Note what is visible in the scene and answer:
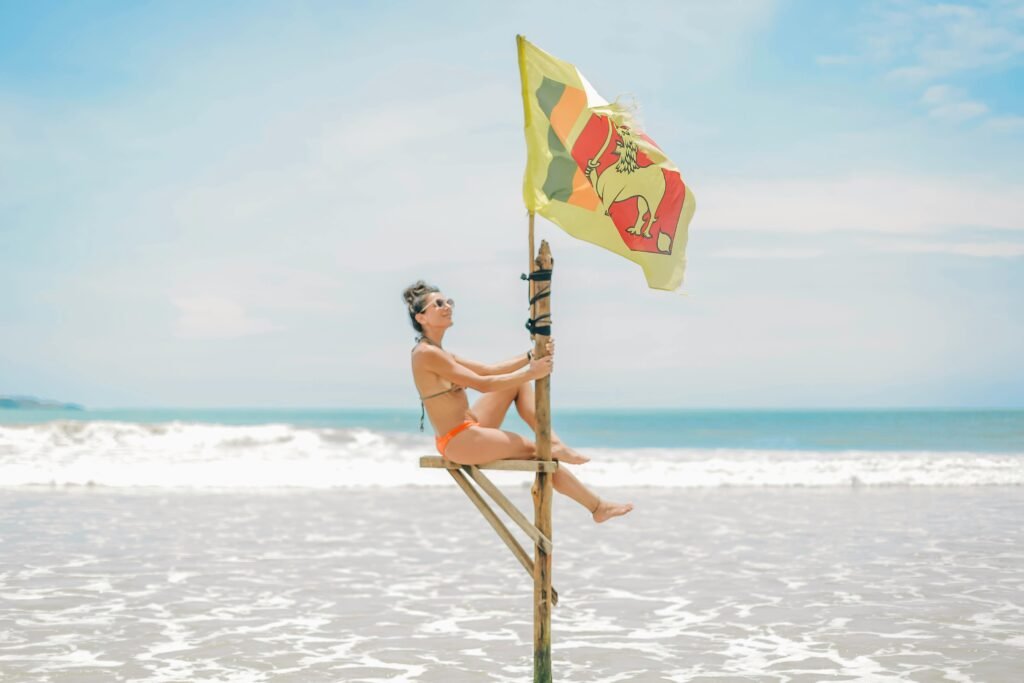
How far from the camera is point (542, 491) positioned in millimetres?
5887

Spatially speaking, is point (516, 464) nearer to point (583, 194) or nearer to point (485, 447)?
point (485, 447)

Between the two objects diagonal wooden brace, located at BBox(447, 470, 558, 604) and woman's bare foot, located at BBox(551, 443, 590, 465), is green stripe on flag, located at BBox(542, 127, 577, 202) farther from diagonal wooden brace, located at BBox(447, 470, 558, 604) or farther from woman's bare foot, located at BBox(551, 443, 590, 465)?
diagonal wooden brace, located at BBox(447, 470, 558, 604)

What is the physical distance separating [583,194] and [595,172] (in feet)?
0.50

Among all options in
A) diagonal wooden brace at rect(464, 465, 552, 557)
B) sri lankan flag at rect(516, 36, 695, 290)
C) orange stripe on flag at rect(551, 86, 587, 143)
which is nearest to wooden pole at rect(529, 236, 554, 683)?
diagonal wooden brace at rect(464, 465, 552, 557)

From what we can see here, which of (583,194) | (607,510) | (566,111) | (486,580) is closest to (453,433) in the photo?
(607,510)

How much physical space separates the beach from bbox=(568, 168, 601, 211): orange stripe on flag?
3410 millimetres

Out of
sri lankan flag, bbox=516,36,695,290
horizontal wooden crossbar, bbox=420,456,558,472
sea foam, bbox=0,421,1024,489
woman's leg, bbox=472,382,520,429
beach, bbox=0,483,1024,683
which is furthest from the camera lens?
sea foam, bbox=0,421,1024,489

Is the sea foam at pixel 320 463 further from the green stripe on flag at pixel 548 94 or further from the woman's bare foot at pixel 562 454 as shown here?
the green stripe on flag at pixel 548 94

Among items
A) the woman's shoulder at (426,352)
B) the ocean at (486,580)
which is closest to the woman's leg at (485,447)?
the woman's shoulder at (426,352)

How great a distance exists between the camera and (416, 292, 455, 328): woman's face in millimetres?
5957

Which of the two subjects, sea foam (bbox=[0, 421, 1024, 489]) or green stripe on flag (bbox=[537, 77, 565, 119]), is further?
sea foam (bbox=[0, 421, 1024, 489])

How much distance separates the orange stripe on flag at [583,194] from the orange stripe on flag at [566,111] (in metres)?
0.23

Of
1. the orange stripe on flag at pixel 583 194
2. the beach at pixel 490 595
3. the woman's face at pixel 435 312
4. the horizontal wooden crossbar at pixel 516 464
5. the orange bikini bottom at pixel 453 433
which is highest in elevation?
the orange stripe on flag at pixel 583 194

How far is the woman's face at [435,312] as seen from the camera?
596cm
